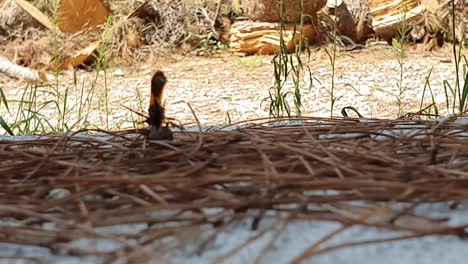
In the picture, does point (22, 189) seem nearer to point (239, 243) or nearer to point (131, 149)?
point (131, 149)

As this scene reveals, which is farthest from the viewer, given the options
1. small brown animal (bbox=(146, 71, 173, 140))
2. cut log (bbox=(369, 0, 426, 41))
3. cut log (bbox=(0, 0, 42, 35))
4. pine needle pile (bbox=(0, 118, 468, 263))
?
cut log (bbox=(0, 0, 42, 35))

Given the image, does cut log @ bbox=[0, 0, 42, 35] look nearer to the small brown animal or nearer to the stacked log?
the stacked log

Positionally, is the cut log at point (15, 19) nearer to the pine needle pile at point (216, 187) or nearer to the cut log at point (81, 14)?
the cut log at point (81, 14)

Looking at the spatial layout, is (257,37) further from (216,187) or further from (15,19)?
(216,187)

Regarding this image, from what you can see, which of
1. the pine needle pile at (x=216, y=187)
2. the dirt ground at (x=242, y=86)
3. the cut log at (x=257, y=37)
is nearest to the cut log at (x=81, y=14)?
the dirt ground at (x=242, y=86)

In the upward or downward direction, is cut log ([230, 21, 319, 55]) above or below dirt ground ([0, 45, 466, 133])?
above

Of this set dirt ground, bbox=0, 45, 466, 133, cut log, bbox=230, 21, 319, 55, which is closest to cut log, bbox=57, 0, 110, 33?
dirt ground, bbox=0, 45, 466, 133

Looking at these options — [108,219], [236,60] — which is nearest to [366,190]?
[108,219]
